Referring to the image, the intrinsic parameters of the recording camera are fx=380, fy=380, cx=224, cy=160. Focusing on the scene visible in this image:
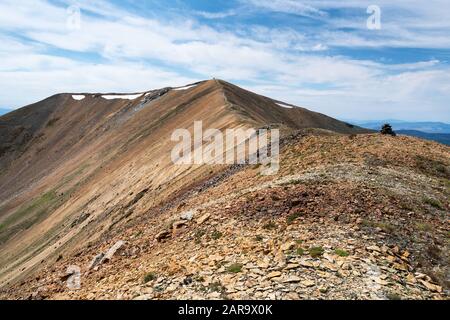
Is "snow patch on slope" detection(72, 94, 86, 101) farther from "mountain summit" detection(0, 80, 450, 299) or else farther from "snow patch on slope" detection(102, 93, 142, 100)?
"mountain summit" detection(0, 80, 450, 299)

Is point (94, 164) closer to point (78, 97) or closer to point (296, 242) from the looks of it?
point (296, 242)

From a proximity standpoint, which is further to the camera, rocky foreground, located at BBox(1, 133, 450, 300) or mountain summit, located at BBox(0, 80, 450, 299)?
mountain summit, located at BBox(0, 80, 450, 299)

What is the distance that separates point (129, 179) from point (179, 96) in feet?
143

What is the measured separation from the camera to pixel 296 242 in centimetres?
1548

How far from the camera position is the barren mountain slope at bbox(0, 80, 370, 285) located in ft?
→ 122

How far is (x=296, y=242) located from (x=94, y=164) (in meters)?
59.2

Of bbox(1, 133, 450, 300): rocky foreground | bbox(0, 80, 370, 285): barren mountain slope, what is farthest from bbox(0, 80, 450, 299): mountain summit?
bbox(0, 80, 370, 285): barren mountain slope

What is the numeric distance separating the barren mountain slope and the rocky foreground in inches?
365

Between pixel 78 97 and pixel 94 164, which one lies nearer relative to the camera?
pixel 94 164

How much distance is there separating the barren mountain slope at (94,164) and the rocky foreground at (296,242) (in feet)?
30.4

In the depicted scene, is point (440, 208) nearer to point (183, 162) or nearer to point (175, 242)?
point (175, 242)

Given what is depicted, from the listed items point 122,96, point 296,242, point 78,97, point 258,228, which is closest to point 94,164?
point 258,228

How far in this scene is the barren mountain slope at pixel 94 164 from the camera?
37312mm

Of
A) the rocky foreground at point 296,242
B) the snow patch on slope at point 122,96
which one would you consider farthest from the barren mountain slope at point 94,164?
the rocky foreground at point 296,242
